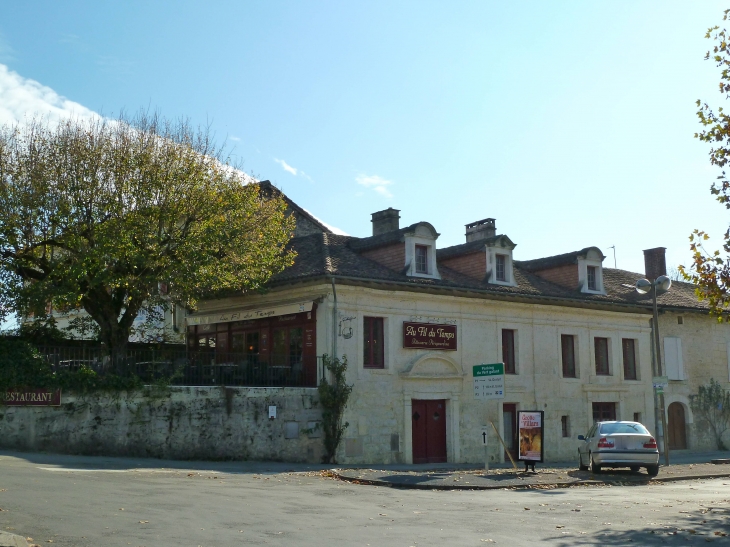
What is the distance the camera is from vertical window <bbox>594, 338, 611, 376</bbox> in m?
34.3

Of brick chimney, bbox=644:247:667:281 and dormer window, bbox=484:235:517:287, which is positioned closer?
dormer window, bbox=484:235:517:287

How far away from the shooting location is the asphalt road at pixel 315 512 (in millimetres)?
10320

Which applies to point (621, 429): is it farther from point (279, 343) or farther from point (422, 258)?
point (279, 343)

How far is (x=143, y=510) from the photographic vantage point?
1207cm

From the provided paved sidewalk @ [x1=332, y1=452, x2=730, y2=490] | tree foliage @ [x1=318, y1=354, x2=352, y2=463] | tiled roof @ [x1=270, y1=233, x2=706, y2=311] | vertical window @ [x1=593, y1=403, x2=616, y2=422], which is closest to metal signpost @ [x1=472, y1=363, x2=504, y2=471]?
paved sidewalk @ [x1=332, y1=452, x2=730, y2=490]

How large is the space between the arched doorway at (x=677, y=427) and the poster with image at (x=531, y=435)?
615 inches

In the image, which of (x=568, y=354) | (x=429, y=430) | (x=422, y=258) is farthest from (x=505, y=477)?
(x=568, y=354)

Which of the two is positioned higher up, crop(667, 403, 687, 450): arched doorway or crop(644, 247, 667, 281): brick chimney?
crop(644, 247, 667, 281): brick chimney

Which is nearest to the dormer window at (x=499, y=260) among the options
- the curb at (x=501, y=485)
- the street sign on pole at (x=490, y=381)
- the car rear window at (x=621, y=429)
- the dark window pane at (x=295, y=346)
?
the dark window pane at (x=295, y=346)

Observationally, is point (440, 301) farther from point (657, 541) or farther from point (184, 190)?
point (657, 541)

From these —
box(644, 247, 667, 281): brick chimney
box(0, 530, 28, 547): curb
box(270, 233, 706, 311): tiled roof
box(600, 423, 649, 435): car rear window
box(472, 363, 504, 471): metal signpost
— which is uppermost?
box(644, 247, 667, 281): brick chimney

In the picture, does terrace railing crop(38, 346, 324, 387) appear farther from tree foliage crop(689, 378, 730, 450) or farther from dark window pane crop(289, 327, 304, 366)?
tree foliage crop(689, 378, 730, 450)

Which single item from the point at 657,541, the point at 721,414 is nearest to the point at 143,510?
the point at 657,541

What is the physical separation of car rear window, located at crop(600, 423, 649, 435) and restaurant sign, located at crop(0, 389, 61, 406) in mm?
14214
